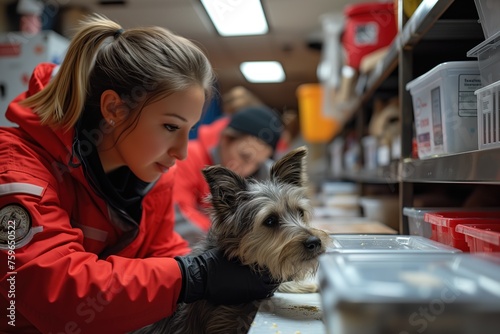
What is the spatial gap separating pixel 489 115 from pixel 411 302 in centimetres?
61

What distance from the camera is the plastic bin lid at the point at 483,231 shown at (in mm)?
914

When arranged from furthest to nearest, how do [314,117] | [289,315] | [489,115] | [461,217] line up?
[314,117] < [461,217] < [289,315] < [489,115]

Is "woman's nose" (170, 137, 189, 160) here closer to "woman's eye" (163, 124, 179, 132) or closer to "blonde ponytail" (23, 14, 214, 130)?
"woman's eye" (163, 124, 179, 132)

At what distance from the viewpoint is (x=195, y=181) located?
314cm

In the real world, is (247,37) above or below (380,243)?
above

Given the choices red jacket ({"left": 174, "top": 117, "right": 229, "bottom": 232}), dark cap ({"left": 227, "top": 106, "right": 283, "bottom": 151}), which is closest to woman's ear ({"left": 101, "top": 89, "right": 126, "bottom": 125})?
red jacket ({"left": 174, "top": 117, "right": 229, "bottom": 232})

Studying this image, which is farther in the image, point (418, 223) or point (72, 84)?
point (418, 223)

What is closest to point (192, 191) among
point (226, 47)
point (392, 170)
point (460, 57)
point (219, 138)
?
point (219, 138)

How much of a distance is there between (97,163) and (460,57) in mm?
1344

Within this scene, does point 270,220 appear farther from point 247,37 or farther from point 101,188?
point 247,37

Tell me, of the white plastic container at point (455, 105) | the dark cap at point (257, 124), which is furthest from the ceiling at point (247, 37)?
the white plastic container at point (455, 105)

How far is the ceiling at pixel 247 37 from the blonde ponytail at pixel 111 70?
195cm

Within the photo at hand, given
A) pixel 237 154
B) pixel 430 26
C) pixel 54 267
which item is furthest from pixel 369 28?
pixel 54 267

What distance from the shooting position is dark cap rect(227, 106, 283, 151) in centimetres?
306
